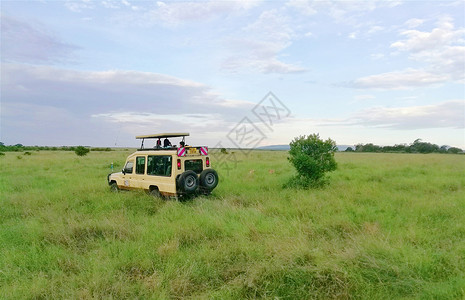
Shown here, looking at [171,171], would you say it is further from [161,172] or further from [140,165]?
[140,165]

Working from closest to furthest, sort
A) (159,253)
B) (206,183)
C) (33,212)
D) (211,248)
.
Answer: (159,253) → (211,248) → (33,212) → (206,183)

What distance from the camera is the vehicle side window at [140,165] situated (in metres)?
10.5

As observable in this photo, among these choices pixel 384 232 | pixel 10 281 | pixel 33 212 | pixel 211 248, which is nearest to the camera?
pixel 10 281

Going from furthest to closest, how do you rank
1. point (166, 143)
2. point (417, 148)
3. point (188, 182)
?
1. point (417, 148)
2. point (166, 143)
3. point (188, 182)

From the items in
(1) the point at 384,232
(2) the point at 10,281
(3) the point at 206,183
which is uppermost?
(3) the point at 206,183

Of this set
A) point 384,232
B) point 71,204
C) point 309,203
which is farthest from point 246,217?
point 71,204

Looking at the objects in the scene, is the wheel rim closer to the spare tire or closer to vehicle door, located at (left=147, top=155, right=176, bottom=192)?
the spare tire

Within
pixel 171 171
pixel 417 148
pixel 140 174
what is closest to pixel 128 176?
pixel 140 174

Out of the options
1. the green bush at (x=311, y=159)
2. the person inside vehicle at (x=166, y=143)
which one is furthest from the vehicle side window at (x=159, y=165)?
the green bush at (x=311, y=159)

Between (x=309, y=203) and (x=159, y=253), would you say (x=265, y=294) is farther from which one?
(x=309, y=203)

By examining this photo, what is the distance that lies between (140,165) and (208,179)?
280cm

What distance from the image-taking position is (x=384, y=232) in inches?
240

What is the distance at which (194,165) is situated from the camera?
32.5 ft

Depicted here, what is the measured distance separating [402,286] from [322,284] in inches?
45.0
